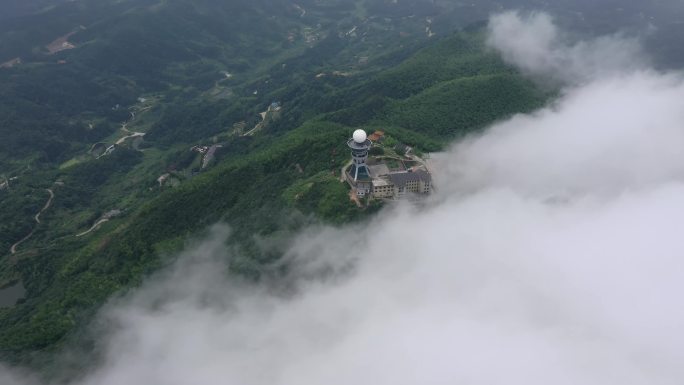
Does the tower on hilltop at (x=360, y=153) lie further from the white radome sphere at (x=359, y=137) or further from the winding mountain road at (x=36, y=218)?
the winding mountain road at (x=36, y=218)

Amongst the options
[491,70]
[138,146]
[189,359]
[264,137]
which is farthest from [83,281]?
[491,70]

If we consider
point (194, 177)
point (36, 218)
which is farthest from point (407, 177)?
point (36, 218)

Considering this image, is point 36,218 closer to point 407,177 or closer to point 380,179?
point 380,179

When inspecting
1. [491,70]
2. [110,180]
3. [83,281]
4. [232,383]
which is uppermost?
[491,70]

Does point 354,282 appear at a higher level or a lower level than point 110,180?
lower

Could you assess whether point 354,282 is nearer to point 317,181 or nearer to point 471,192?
point 317,181

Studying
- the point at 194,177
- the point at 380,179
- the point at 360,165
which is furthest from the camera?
the point at 194,177

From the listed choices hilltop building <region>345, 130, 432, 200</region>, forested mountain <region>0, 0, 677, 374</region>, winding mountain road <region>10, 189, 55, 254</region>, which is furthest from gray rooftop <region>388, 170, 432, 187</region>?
winding mountain road <region>10, 189, 55, 254</region>

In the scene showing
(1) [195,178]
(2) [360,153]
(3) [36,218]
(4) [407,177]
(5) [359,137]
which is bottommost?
(4) [407,177]
